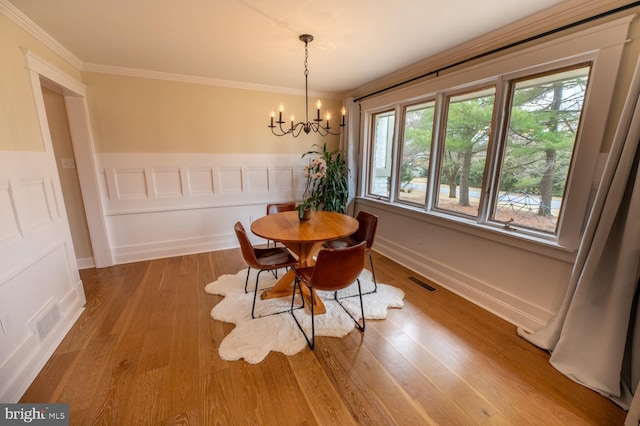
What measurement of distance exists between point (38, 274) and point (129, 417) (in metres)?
1.28

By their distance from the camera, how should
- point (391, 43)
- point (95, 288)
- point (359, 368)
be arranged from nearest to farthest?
1. point (359, 368)
2. point (391, 43)
3. point (95, 288)

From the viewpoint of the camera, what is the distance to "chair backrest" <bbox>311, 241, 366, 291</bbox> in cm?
174

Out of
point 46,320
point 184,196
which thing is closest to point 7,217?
point 46,320

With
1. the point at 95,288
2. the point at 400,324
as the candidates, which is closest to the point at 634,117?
the point at 400,324

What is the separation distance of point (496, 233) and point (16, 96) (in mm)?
3850

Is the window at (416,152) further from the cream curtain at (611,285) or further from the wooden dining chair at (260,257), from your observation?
the wooden dining chair at (260,257)

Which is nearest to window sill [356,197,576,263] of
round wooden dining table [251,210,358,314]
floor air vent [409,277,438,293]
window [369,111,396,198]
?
window [369,111,396,198]

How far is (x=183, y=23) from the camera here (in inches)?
79.9

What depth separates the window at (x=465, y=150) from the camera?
8.12ft

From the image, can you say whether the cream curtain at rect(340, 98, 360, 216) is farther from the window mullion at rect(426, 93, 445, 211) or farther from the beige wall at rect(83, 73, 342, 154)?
the window mullion at rect(426, 93, 445, 211)

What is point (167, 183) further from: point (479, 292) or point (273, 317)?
point (479, 292)

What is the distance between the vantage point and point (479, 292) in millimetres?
2449

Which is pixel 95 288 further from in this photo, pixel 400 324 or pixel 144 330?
pixel 400 324

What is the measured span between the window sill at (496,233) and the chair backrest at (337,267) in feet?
4.33
